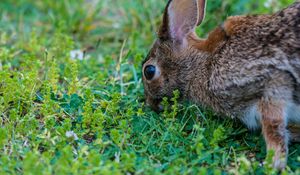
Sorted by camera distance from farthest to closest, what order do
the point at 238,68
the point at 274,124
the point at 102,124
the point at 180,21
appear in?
the point at 180,21 < the point at 102,124 < the point at 238,68 < the point at 274,124

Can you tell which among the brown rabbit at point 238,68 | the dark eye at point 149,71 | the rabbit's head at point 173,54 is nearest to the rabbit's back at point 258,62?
the brown rabbit at point 238,68

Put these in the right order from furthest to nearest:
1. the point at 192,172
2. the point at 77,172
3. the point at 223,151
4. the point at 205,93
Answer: the point at 205,93 < the point at 223,151 < the point at 192,172 < the point at 77,172

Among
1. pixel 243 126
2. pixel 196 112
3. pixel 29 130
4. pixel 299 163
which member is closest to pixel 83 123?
pixel 29 130

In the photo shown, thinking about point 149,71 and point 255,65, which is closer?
point 255,65

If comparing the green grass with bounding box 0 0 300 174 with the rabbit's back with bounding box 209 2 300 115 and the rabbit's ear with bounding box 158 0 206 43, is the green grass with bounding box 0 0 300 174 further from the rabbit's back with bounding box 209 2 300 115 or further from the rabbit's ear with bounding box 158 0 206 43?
the rabbit's ear with bounding box 158 0 206 43

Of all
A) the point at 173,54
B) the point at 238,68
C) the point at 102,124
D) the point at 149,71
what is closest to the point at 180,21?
the point at 173,54

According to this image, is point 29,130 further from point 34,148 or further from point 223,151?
point 223,151

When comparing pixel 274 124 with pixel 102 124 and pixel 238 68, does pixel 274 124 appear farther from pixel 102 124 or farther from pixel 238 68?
pixel 102 124
